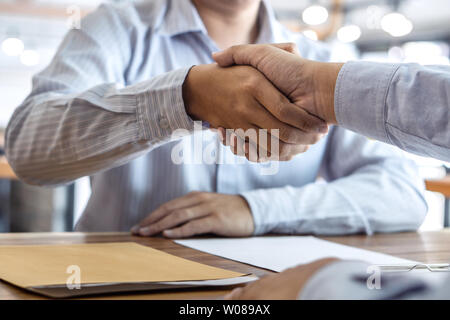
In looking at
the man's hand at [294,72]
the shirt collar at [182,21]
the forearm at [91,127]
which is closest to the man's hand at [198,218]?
the forearm at [91,127]

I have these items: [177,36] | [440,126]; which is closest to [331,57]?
[177,36]

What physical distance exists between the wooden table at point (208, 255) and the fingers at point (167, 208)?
3 centimetres

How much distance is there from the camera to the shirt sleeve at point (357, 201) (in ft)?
2.84

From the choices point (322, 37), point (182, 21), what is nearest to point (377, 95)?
point (182, 21)

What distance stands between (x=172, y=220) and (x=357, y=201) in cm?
35

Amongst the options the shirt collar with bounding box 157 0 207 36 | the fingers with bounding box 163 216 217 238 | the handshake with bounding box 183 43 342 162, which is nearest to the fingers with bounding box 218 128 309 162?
the handshake with bounding box 183 43 342 162

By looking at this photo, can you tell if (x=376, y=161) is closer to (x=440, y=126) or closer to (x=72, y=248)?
(x=440, y=126)

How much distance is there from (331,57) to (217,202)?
1.79 ft

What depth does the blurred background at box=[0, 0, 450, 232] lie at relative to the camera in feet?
11.3

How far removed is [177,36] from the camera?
108cm

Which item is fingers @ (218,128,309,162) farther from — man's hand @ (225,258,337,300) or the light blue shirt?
man's hand @ (225,258,337,300)

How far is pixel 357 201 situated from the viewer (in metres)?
0.93

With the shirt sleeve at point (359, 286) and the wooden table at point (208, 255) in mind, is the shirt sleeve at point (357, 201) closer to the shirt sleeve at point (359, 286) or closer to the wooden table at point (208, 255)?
the wooden table at point (208, 255)
